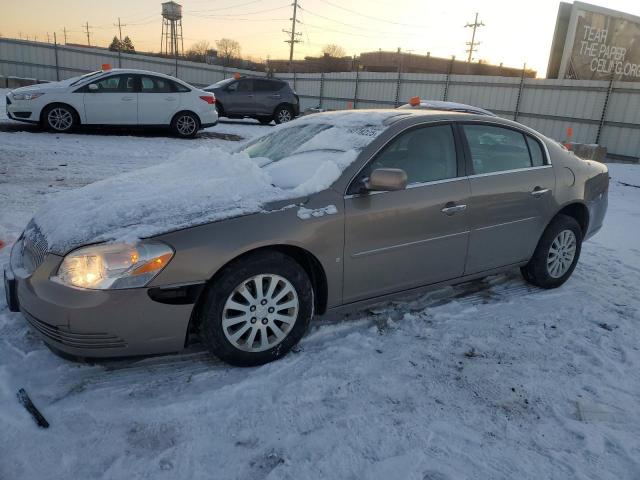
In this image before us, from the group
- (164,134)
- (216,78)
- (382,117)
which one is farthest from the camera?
(216,78)

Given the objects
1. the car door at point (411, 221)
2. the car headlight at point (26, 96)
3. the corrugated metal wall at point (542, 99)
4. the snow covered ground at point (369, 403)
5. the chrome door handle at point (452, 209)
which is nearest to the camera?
the snow covered ground at point (369, 403)

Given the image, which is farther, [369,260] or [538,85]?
[538,85]

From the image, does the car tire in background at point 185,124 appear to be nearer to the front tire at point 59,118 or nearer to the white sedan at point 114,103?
the white sedan at point 114,103

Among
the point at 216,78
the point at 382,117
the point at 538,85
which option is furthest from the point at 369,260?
the point at 216,78

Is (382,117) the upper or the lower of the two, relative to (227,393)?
upper

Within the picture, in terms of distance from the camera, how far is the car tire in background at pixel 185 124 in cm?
1188

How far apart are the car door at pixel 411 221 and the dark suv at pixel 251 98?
13.8 m

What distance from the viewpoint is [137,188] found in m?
3.26

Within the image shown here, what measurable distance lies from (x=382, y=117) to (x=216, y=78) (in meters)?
27.7

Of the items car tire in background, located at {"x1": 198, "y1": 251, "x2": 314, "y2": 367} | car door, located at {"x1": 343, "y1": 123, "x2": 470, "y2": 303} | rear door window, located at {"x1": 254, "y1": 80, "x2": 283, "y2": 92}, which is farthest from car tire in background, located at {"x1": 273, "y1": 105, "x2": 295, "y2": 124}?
car tire in background, located at {"x1": 198, "y1": 251, "x2": 314, "y2": 367}

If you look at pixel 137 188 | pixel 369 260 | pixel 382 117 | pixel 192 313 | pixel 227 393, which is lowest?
pixel 227 393

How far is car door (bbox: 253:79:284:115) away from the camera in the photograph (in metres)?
16.8

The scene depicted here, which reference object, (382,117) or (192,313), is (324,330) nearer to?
(192,313)

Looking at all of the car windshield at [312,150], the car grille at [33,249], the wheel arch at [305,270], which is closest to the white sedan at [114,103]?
the car windshield at [312,150]
